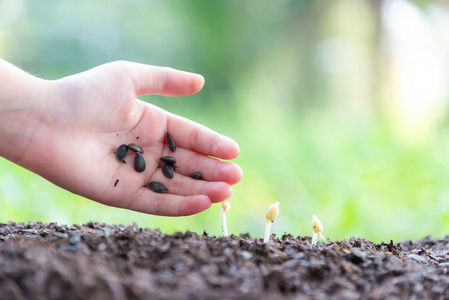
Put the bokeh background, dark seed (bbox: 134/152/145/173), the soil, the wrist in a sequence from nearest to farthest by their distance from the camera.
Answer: the soil → the wrist → dark seed (bbox: 134/152/145/173) → the bokeh background

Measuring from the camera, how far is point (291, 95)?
4328 mm

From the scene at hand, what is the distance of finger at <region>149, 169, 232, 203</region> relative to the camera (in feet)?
4.33

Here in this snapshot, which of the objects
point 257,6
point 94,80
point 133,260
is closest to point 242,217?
point 94,80

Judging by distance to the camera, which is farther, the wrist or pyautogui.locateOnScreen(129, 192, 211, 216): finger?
pyautogui.locateOnScreen(129, 192, 211, 216): finger

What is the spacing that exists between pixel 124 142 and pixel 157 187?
169mm

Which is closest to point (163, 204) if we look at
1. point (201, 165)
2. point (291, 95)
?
point (201, 165)

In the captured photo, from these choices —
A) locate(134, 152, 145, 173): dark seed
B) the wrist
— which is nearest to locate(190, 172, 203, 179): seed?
locate(134, 152, 145, 173): dark seed

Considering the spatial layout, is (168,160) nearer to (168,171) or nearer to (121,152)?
(168,171)

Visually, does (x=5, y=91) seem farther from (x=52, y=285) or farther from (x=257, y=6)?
(x=257, y=6)

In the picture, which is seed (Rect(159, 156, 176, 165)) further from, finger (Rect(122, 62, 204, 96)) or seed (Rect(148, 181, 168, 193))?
finger (Rect(122, 62, 204, 96))

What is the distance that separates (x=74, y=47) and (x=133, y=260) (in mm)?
3631

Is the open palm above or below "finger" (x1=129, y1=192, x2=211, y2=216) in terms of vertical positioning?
above

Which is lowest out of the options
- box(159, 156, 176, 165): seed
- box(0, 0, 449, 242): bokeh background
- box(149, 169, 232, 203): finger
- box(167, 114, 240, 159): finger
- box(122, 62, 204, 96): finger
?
box(149, 169, 232, 203): finger

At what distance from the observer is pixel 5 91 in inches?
46.8
